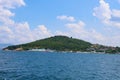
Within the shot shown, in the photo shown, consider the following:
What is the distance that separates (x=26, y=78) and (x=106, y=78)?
845 inches

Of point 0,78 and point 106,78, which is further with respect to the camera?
point 106,78

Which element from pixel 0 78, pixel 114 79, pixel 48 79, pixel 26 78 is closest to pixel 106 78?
pixel 114 79

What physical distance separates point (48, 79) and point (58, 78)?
3.09 m

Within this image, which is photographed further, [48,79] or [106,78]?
[106,78]

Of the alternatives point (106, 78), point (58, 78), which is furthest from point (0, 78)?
point (106, 78)

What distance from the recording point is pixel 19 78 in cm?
7350

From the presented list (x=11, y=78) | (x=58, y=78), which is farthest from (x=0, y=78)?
(x=58, y=78)

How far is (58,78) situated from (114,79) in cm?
1482

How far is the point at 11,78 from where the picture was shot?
72.4m

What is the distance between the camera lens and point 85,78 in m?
78.2

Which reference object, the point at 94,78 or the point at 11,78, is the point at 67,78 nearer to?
the point at 94,78

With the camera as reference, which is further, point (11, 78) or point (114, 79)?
point (114, 79)

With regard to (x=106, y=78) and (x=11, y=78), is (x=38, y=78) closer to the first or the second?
(x=11, y=78)

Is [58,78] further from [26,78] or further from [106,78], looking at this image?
[106,78]
